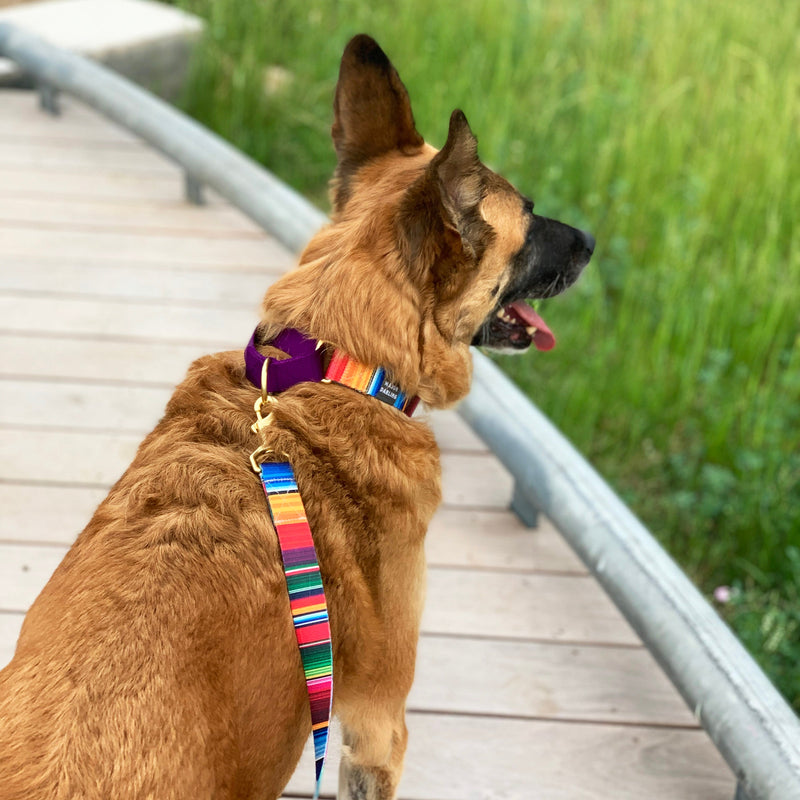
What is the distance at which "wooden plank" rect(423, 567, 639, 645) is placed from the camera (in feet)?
7.54

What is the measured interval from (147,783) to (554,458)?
147cm

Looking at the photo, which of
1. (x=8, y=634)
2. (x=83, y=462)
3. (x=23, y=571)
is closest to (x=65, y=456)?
(x=83, y=462)

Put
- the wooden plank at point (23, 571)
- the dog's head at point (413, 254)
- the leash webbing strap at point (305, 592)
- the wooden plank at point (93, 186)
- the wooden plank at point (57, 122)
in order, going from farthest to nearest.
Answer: the wooden plank at point (57, 122)
the wooden plank at point (93, 186)
the wooden plank at point (23, 571)
the dog's head at point (413, 254)
the leash webbing strap at point (305, 592)

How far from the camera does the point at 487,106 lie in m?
4.56

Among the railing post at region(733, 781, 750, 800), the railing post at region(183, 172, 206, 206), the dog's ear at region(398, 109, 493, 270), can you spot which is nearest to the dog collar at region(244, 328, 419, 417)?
the dog's ear at region(398, 109, 493, 270)

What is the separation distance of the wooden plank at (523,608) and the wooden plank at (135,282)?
1.54m

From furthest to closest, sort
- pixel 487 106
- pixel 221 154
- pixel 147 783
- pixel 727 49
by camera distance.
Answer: pixel 727 49
pixel 487 106
pixel 221 154
pixel 147 783

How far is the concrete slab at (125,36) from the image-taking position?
5059 millimetres

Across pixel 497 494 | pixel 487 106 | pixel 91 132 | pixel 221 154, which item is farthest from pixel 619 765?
pixel 91 132

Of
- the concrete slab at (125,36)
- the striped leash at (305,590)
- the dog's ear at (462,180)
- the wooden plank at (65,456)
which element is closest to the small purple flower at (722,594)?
the dog's ear at (462,180)

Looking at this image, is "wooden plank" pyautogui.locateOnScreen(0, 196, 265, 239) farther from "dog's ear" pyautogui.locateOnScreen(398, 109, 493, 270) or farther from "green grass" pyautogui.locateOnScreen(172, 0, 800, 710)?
"dog's ear" pyautogui.locateOnScreen(398, 109, 493, 270)

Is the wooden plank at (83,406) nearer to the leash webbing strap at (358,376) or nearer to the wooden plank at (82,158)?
the leash webbing strap at (358,376)

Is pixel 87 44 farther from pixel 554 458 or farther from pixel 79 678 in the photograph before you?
pixel 79 678

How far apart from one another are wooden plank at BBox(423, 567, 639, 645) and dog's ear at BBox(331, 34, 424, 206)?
1045 mm
